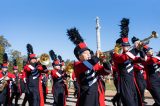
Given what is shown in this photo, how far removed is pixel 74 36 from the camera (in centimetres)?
758

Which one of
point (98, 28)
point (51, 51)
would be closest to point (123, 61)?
point (51, 51)

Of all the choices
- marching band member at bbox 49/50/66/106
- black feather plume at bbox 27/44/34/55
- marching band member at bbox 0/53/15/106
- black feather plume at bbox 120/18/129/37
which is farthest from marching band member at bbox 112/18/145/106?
marching band member at bbox 0/53/15/106

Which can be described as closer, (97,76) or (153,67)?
(97,76)

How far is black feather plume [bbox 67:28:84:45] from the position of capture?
294 inches

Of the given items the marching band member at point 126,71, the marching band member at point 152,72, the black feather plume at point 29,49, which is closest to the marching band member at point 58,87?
the black feather plume at point 29,49

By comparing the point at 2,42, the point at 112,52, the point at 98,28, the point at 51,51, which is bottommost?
the point at 112,52

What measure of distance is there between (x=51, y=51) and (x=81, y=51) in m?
6.73

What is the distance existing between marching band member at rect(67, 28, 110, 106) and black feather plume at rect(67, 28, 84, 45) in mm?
91

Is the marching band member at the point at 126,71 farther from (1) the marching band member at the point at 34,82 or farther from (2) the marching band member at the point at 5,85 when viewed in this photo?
(2) the marching band member at the point at 5,85

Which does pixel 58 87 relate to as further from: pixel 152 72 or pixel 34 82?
pixel 152 72

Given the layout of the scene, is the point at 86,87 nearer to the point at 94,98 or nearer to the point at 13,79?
the point at 94,98

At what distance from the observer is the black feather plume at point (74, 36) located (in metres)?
7.46

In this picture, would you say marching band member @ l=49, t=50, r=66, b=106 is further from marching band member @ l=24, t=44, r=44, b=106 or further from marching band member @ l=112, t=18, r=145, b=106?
marching band member @ l=112, t=18, r=145, b=106

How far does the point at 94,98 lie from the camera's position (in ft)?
23.1
